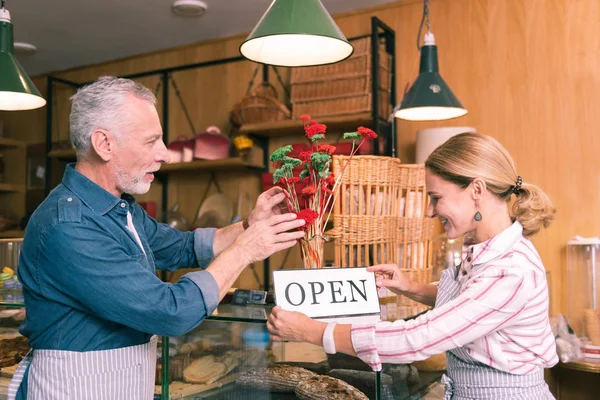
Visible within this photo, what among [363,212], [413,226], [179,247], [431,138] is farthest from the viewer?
[431,138]

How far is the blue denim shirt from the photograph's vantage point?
1462 mm

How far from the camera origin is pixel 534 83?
4156 mm

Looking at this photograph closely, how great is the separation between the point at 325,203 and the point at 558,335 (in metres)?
2.16

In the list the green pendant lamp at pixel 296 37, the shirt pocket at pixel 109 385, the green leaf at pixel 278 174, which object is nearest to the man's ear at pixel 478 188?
the green leaf at pixel 278 174

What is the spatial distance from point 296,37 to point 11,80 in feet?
4.83

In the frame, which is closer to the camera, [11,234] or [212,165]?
[212,165]

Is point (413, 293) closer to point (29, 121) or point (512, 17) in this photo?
point (512, 17)

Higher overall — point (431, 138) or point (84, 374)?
point (431, 138)

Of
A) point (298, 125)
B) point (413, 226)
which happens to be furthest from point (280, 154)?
point (298, 125)

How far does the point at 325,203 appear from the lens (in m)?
1.90

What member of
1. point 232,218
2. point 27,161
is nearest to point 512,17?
point 232,218

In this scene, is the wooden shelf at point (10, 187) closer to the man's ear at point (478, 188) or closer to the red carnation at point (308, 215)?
the red carnation at point (308, 215)

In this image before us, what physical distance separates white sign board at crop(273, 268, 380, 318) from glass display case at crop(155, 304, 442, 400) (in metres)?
0.18

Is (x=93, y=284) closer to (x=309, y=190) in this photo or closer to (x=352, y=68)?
(x=309, y=190)
